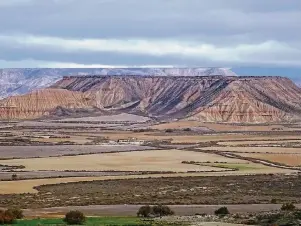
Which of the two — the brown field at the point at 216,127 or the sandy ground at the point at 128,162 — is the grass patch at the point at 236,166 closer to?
the sandy ground at the point at 128,162

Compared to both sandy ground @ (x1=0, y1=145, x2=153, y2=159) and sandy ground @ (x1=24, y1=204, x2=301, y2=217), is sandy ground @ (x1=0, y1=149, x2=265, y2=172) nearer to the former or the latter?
sandy ground @ (x1=0, y1=145, x2=153, y2=159)

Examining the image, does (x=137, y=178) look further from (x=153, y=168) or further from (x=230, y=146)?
(x=230, y=146)

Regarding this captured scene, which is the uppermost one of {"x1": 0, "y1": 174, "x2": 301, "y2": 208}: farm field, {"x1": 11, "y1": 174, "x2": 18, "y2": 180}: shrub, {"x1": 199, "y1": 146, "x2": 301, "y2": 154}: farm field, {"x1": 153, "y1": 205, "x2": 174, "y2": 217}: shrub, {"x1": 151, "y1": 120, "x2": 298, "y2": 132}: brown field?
{"x1": 151, "y1": 120, "x2": 298, "y2": 132}: brown field

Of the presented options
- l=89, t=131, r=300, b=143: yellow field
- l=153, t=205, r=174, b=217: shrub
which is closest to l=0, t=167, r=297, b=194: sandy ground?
l=153, t=205, r=174, b=217: shrub

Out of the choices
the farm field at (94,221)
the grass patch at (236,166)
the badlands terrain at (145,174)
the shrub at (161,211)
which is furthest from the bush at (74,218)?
the grass patch at (236,166)

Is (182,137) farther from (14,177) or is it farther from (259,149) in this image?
(14,177)

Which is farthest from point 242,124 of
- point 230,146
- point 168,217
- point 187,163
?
point 168,217
